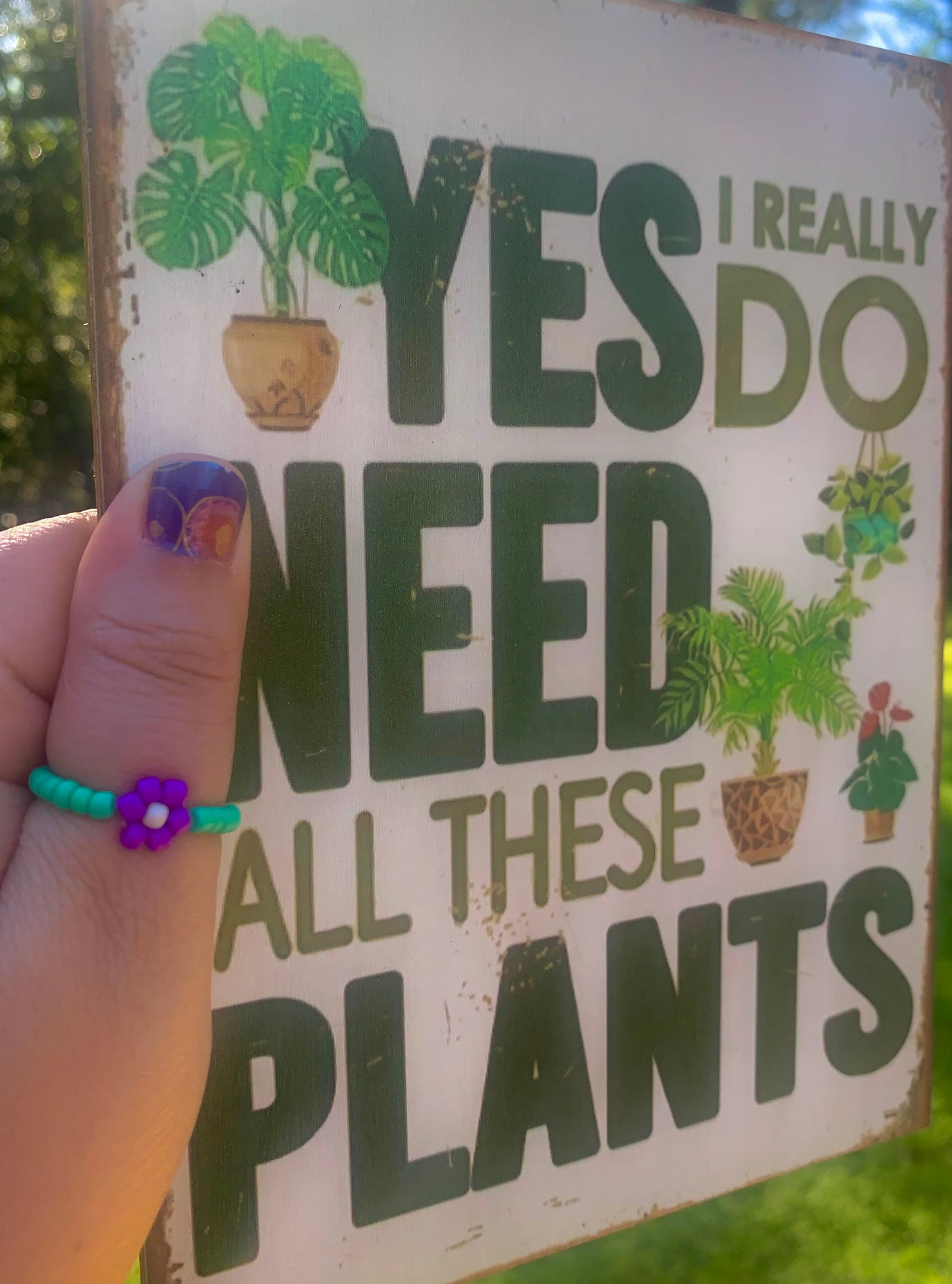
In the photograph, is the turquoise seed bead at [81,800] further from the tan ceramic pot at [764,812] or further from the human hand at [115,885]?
the tan ceramic pot at [764,812]

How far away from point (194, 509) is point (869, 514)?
1.99 feet

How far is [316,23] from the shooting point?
72 cm

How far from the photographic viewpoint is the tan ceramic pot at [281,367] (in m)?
0.71

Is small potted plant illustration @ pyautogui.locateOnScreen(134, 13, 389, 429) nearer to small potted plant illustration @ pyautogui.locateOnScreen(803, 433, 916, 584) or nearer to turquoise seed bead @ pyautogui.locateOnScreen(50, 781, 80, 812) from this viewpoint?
turquoise seed bead @ pyautogui.locateOnScreen(50, 781, 80, 812)

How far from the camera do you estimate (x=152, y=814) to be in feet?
2.09

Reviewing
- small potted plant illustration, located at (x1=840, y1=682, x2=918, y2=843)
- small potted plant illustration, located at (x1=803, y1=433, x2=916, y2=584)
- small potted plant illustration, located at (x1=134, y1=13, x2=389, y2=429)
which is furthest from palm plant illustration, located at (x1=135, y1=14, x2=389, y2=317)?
small potted plant illustration, located at (x1=840, y1=682, x2=918, y2=843)

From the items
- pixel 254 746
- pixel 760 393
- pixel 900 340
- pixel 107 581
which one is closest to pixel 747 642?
pixel 760 393

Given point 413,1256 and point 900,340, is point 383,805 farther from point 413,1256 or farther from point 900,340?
point 900,340

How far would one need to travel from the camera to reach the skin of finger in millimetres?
688

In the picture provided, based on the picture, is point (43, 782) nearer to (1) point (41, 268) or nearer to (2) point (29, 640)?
(2) point (29, 640)

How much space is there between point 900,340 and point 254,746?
2.21 feet

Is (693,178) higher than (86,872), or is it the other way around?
(693,178)

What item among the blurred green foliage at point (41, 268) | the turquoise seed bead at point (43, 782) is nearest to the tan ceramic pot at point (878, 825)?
the turquoise seed bead at point (43, 782)

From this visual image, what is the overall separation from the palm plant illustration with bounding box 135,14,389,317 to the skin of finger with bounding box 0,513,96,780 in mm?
206
